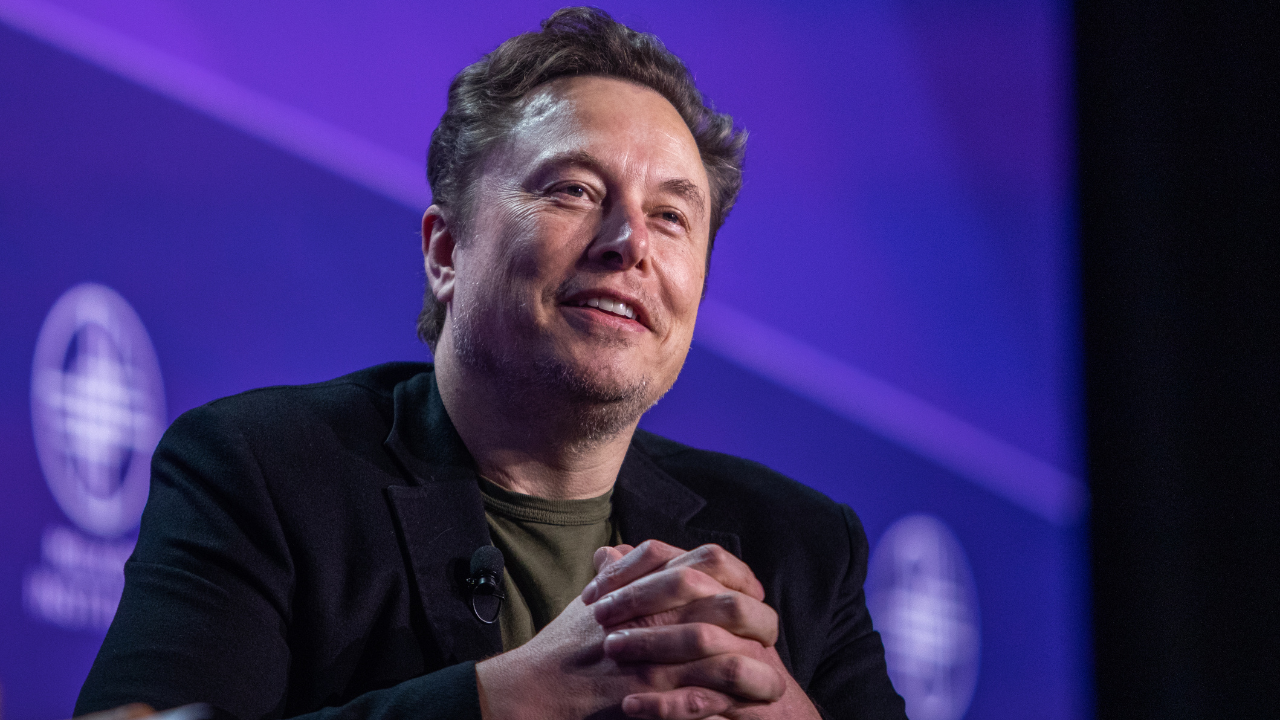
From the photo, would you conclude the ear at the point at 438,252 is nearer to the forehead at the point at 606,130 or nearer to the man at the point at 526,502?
the man at the point at 526,502

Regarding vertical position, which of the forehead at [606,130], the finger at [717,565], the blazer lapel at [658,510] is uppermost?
the forehead at [606,130]

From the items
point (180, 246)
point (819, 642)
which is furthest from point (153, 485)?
point (819, 642)

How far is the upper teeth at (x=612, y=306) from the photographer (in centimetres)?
184

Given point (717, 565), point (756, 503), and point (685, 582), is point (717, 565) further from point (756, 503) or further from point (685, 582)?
point (756, 503)

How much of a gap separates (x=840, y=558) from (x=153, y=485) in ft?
4.48

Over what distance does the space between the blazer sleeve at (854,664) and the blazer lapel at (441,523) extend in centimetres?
73

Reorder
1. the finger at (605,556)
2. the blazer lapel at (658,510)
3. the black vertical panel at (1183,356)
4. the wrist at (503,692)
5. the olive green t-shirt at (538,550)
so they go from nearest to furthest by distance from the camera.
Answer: the wrist at (503,692), the finger at (605,556), the olive green t-shirt at (538,550), the blazer lapel at (658,510), the black vertical panel at (1183,356)

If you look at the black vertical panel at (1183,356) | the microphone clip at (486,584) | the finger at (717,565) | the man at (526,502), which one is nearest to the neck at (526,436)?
the man at (526,502)

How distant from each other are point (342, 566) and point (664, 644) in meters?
0.60

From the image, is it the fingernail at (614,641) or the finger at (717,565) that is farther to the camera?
the finger at (717,565)

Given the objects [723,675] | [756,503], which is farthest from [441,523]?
[756,503]

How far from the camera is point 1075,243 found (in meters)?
4.04

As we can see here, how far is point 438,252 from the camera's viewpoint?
2180 millimetres

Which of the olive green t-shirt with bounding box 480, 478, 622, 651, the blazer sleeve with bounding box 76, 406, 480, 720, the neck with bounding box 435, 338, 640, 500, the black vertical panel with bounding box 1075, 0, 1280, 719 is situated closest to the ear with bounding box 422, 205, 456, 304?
the neck with bounding box 435, 338, 640, 500
